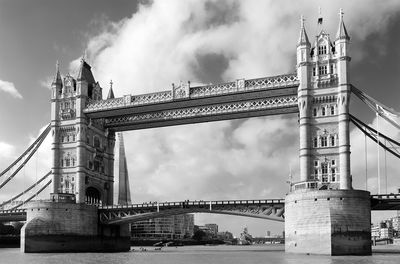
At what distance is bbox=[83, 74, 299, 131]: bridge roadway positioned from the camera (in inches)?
3487

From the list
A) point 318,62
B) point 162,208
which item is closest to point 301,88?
point 318,62

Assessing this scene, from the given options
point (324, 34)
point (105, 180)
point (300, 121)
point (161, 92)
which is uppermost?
point (324, 34)

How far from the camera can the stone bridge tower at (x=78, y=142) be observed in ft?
329

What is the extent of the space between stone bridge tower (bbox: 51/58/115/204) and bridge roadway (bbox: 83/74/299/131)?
9.24ft

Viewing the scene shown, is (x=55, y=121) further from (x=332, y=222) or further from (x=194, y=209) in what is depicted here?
(x=332, y=222)

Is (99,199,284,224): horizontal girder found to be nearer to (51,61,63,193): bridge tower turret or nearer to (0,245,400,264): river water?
(0,245,400,264): river water

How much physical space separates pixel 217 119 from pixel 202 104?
12.3 feet

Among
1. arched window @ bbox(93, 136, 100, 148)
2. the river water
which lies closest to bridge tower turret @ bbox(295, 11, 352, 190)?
the river water

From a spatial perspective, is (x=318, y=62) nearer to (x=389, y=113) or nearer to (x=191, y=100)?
(x=389, y=113)

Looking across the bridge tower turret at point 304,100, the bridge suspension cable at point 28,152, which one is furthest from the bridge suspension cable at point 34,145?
the bridge tower turret at point 304,100

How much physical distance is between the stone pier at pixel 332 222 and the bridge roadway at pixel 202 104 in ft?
61.5

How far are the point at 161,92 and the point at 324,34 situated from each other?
90.4 feet

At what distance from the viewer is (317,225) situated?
2876 inches

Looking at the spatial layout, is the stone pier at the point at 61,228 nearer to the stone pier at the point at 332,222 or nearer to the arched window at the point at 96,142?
the arched window at the point at 96,142
